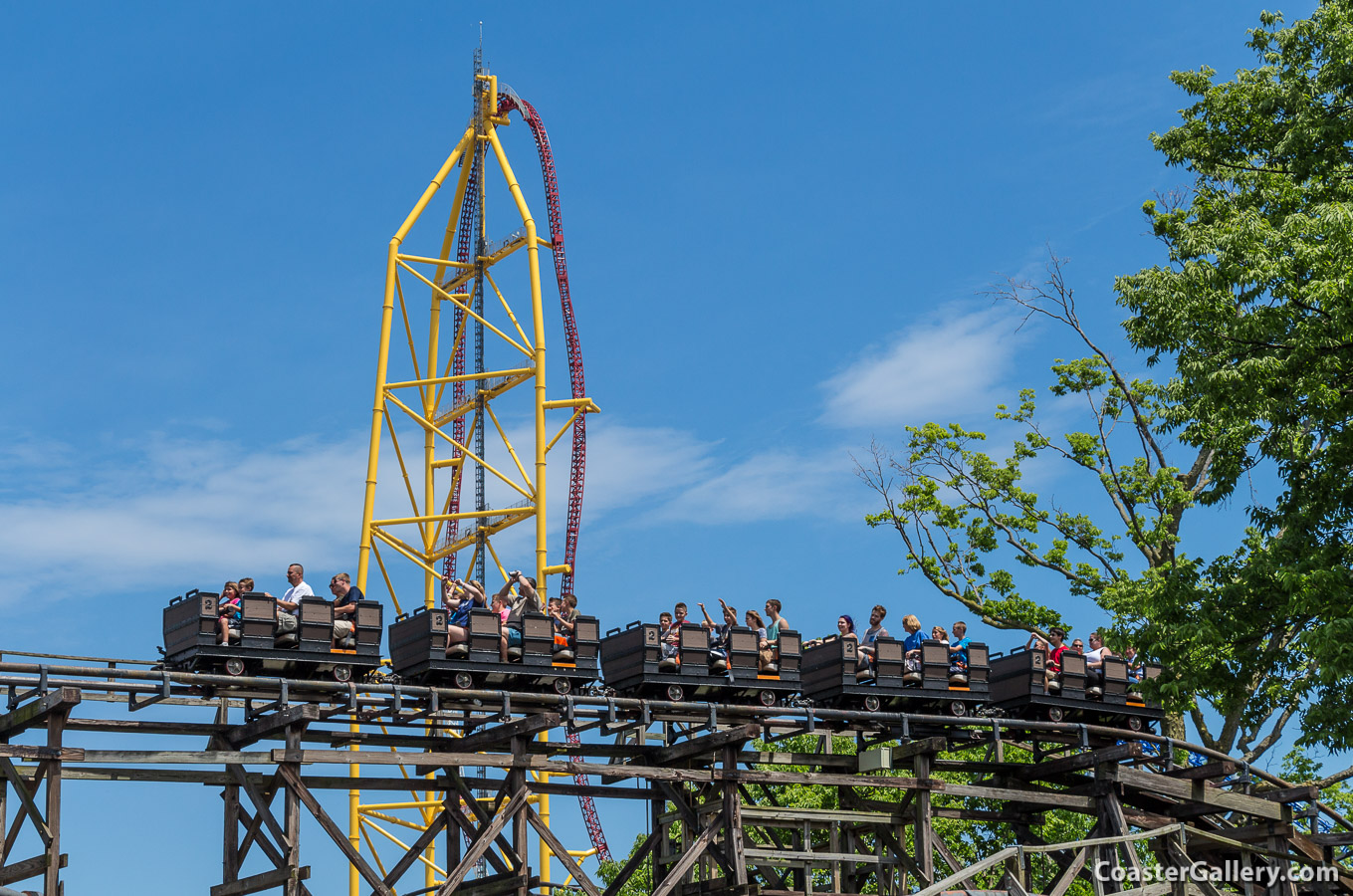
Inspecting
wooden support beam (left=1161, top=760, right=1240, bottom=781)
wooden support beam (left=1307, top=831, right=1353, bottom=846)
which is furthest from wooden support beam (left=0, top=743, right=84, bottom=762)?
wooden support beam (left=1307, top=831, right=1353, bottom=846)

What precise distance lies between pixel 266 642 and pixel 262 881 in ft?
8.48

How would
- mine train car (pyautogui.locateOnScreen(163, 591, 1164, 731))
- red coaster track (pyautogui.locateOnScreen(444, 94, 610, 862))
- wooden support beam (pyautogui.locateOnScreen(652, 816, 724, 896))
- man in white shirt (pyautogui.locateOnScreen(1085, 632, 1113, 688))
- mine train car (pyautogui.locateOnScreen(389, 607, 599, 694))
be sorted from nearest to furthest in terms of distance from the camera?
mine train car (pyautogui.locateOnScreen(163, 591, 1164, 731))
mine train car (pyautogui.locateOnScreen(389, 607, 599, 694))
wooden support beam (pyautogui.locateOnScreen(652, 816, 724, 896))
man in white shirt (pyautogui.locateOnScreen(1085, 632, 1113, 688))
red coaster track (pyautogui.locateOnScreen(444, 94, 610, 862))

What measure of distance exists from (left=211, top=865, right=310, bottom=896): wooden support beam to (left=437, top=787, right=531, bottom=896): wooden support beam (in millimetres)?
1647

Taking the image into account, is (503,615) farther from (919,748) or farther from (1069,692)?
(1069,692)

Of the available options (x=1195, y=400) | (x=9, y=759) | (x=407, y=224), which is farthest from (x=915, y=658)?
(x=407, y=224)

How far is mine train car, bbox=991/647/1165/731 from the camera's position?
2328cm

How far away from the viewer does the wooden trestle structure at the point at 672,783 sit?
1844 centimetres

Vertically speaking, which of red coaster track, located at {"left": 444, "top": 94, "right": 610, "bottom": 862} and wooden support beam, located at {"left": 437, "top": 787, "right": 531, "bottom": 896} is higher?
red coaster track, located at {"left": 444, "top": 94, "right": 610, "bottom": 862}

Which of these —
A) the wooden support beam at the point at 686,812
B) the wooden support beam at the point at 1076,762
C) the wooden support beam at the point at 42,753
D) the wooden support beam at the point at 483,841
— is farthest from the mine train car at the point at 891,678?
the wooden support beam at the point at 42,753

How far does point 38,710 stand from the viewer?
57.9ft

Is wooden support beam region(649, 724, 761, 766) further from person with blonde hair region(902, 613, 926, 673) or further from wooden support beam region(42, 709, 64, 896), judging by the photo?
wooden support beam region(42, 709, 64, 896)

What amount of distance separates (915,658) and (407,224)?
15.3 meters

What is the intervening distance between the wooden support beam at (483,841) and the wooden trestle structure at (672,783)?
0.09 ft

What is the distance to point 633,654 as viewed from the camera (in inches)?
827
